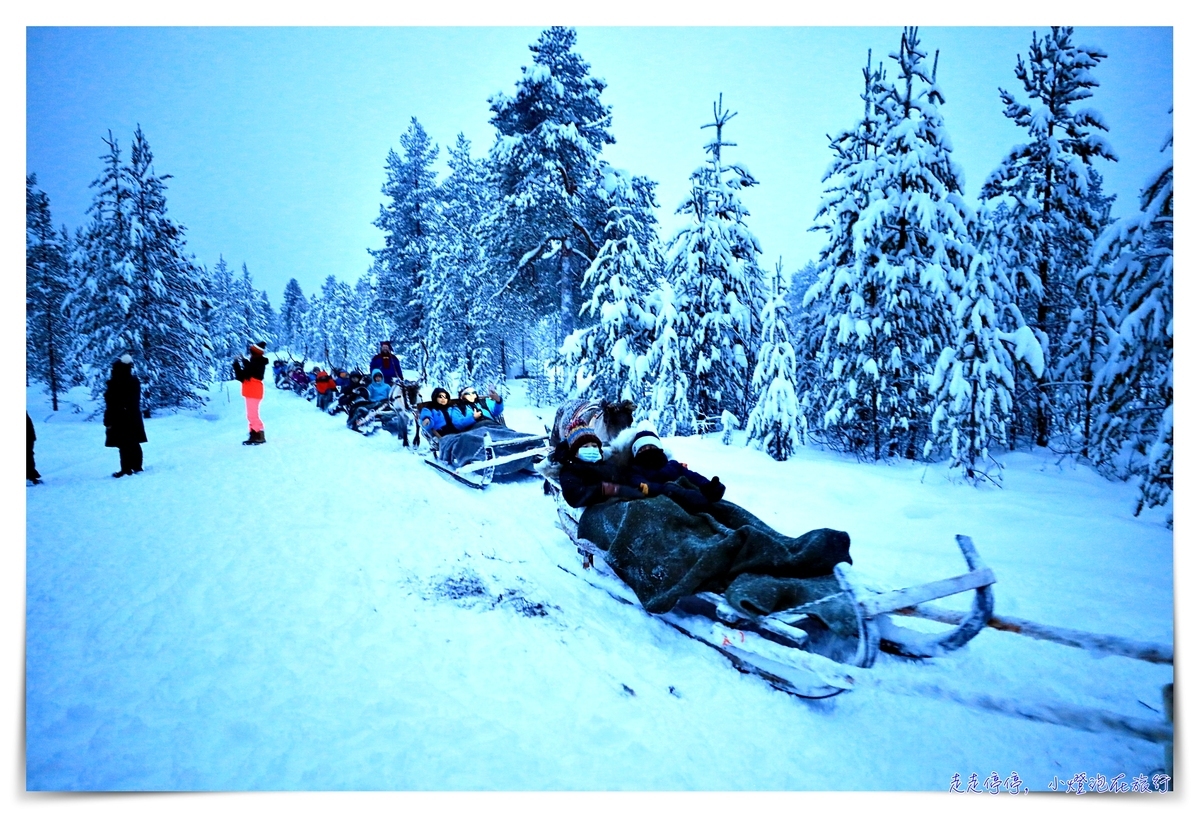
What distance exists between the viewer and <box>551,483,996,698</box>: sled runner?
2.17 m

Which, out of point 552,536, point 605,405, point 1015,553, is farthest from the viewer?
point 605,405

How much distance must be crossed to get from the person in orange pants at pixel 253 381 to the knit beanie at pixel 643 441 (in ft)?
20.9

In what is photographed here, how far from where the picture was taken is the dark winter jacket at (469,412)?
7.71m

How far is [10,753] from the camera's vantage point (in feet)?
9.46

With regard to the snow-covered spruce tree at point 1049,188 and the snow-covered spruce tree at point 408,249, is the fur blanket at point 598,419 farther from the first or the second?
the snow-covered spruce tree at point 1049,188

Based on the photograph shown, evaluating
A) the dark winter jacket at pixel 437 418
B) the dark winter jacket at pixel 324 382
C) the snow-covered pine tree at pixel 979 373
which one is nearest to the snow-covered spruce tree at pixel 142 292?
the dark winter jacket at pixel 437 418

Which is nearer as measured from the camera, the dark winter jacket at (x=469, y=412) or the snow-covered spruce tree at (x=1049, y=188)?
the snow-covered spruce tree at (x=1049, y=188)

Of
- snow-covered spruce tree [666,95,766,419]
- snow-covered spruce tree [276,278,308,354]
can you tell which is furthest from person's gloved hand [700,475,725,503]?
snow-covered spruce tree [276,278,308,354]

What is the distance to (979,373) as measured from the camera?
530 centimetres

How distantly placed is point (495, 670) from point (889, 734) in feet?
6.58

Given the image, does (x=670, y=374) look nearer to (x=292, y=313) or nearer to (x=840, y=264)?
(x=840, y=264)

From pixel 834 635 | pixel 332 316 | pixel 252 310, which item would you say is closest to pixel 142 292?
pixel 252 310

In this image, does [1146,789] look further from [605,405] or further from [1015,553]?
[605,405]

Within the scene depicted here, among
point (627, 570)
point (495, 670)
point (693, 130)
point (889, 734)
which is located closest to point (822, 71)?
point (693, 130)
